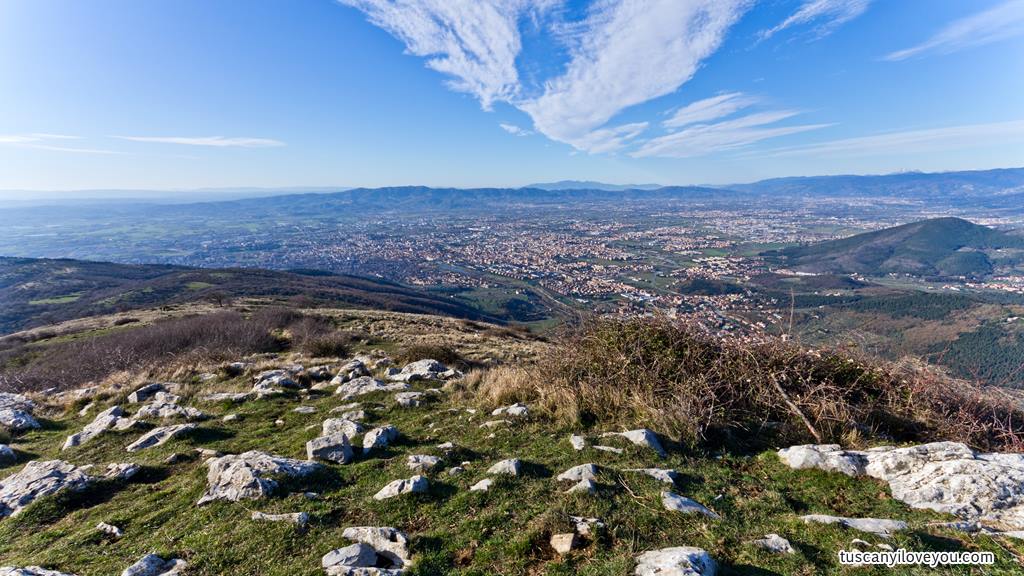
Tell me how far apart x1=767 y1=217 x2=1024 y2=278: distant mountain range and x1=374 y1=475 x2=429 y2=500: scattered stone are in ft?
378

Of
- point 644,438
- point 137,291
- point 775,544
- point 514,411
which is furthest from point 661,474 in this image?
point 137,291

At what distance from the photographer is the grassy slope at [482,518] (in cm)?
416

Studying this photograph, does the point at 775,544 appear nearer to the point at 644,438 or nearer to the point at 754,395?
the point at 644,438

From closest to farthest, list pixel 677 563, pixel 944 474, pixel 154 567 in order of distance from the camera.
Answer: pixel 677 563
pixel 154 567
pixel 944 474

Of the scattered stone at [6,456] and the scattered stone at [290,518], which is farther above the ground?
the scattered stone at [290,518]

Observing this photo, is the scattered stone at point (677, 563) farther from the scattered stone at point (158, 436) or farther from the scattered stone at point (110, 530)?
the scattered stone at point (158, 436)

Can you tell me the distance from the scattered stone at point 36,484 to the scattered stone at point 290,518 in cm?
352

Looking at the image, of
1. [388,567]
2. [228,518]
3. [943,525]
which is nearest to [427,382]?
[228,518]

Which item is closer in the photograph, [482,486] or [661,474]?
[482,486]

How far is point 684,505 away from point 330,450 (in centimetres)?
546

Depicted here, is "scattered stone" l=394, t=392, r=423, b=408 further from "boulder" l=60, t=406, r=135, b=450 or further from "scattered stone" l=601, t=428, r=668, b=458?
"boulder" l=60, t=406, r=135, b=450

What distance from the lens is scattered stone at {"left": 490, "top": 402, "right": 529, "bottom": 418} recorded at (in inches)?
329

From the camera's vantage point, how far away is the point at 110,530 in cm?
500

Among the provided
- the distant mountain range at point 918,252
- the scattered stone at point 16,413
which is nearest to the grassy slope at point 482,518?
the scattered stone at point 16,413
